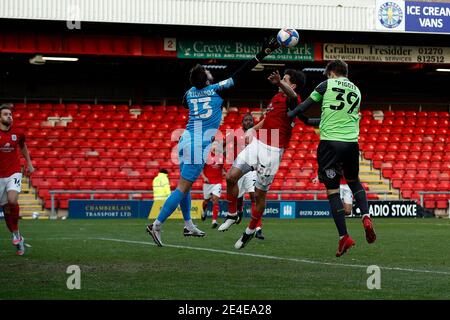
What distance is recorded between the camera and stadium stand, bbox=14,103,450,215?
1170 inches

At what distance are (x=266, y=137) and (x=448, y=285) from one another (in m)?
4.77

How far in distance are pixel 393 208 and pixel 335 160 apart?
19.2m

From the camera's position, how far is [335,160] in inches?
408

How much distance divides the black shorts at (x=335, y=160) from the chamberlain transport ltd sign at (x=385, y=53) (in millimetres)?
22158

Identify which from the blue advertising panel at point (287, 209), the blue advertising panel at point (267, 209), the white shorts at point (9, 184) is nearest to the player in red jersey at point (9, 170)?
the white shorts at point (9, 184)

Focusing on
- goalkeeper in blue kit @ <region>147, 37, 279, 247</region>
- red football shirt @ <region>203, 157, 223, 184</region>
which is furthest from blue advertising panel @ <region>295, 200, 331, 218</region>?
goalkeeper in blue kit @ <region>147, 37, 279, 247</region>

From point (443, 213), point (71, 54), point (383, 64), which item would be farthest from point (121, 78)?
point (443, 213)

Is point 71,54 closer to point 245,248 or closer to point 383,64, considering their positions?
point 383,64

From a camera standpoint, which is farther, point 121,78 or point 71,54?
point 121,78

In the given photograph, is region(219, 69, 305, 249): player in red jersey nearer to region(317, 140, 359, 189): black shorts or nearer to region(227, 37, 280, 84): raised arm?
region(227, 37, 280, 84): raised arm

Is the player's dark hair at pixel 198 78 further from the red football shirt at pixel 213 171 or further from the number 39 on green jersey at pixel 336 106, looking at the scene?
the red football shirt at pixel 213 171

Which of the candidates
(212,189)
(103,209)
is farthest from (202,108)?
(103,209)

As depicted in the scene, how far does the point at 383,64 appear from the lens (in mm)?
33406

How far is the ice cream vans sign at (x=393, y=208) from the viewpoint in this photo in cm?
2870
